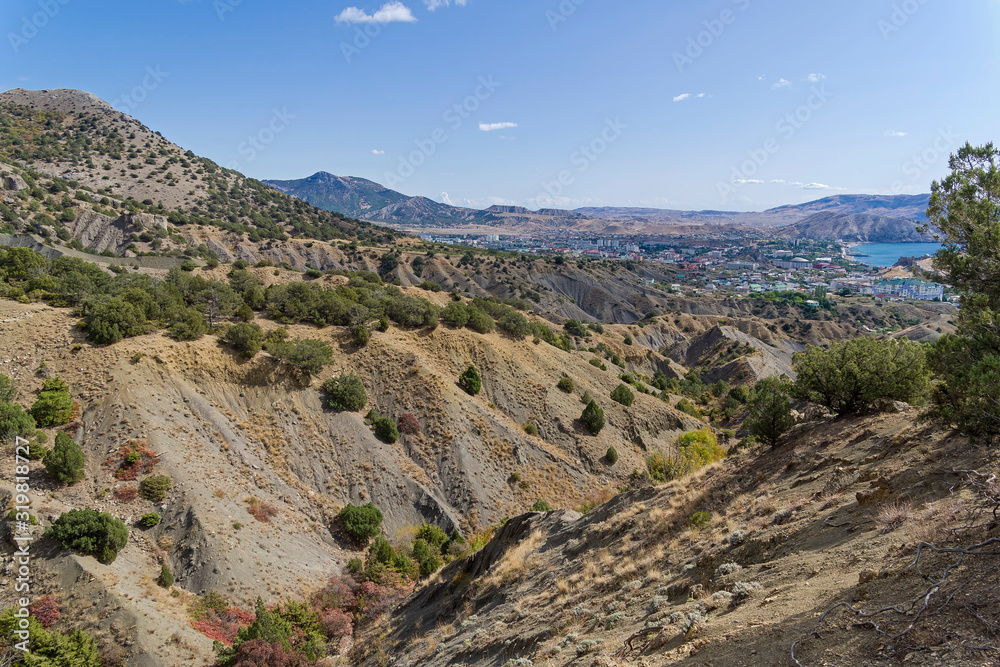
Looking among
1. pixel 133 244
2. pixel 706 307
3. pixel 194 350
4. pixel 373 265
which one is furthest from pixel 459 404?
pixel 706 307

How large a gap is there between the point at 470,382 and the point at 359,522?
1434cm

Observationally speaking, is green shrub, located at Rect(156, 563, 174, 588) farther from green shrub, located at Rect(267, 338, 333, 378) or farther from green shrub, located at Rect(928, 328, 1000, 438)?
green shrub, located at Rect(928, 328, 1000, 438)

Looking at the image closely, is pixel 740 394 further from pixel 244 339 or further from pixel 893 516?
pixel 893 516

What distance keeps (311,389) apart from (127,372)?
33.0ft

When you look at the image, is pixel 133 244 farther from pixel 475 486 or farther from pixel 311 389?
pixel 475 486

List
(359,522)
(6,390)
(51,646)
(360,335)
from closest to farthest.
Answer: (51,646) → (6,390) → (359,522) → (360,335)

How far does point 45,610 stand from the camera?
16.6 meters

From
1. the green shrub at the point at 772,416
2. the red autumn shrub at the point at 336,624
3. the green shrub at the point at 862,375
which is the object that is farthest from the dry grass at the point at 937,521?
the red autumn shrub at the point at 336,624

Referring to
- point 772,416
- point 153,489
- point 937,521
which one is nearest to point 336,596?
point 153,489

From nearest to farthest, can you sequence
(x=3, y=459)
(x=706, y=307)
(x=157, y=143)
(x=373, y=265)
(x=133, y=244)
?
(x=3, y=459), (x=133, y=244), (x=373, y=265), (x=157, y=143), (x=706, y=307)

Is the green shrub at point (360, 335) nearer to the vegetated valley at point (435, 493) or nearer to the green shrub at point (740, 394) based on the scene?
the vegetated valley at point (435, 493)

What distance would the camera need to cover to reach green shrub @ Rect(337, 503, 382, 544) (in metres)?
26.8

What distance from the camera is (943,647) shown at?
17.5ft

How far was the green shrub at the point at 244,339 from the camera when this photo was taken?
30.9 meters
